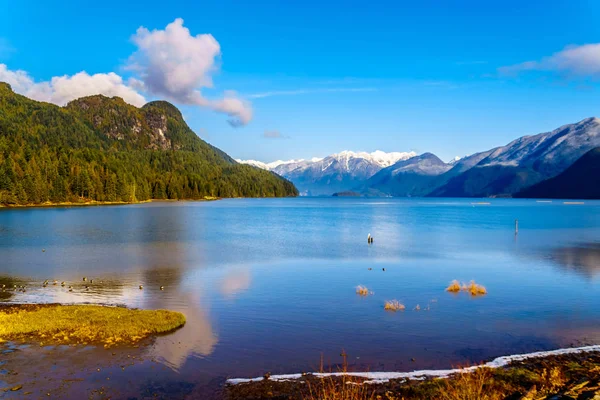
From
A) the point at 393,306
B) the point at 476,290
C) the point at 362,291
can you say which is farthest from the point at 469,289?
the point at 393,306

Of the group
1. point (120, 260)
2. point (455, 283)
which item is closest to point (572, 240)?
point (455, 283)

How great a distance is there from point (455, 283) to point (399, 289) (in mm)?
5434

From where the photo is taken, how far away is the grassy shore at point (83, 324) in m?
24.5

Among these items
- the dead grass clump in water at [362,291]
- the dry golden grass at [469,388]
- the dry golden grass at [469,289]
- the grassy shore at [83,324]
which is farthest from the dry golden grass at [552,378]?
the grassy shore at [83,324]

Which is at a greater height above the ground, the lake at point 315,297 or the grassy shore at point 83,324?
the grassy shore at point 83,324

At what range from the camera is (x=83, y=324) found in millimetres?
26547

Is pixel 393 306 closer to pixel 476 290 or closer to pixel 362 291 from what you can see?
pixel 362 291

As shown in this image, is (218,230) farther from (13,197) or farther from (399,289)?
(13,197)

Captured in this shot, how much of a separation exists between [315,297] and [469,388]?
22971 millimetres

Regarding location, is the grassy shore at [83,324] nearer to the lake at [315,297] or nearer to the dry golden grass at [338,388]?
the lake at [315,297]

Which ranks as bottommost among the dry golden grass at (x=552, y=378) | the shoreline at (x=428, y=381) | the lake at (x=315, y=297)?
the lake at (x=315, y=297)

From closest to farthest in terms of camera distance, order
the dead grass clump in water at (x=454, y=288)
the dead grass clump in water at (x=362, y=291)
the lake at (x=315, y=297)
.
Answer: the lake at (x=315, y=297), the dead grass clump in water at (x=362, y=291), the dead grass clump in water at (x=454, y=288)

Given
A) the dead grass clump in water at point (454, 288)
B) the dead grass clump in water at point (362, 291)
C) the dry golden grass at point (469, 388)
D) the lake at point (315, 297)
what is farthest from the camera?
the dead grass clump in water at point (454, 288)

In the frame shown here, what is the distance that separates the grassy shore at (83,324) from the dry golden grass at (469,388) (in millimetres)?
17053
